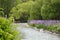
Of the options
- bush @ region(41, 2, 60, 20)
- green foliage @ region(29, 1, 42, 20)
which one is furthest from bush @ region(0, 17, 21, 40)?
green foliage @ region(29, 1, 42, 20)

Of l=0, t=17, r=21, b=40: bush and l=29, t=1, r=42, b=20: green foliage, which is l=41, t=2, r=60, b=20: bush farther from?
l=0, t=17, r=21, b=40: bush

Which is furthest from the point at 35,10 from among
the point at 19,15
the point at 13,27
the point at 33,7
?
the point at 13,27

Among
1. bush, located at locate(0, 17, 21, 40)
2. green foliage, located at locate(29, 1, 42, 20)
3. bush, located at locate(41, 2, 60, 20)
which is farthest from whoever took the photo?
green foliage, located at locate(29, 1, 42, 20)

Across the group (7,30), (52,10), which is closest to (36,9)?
(52,10)

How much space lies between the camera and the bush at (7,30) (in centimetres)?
507

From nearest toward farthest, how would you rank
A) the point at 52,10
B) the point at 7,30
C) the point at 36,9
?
the point at 7,30
the point at 52,10
the point at 36,9

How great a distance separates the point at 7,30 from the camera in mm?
5281

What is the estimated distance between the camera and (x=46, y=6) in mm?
32719

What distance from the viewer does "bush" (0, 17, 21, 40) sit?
5.07m

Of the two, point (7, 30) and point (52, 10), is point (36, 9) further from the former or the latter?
point (7, 30)

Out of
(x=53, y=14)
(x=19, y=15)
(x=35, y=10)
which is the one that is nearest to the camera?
(x=53, y=14)

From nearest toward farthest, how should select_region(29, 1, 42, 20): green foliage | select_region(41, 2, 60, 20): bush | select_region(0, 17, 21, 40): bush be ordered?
Result: select_region(0, 17, 21, 40): bush < select_region(41, 2, 60, 20): bush < select_region(29, 1, 42, 20): green foliage

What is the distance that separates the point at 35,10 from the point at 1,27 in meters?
33.1

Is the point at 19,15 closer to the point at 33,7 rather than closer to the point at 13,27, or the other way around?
the point at 33,7
